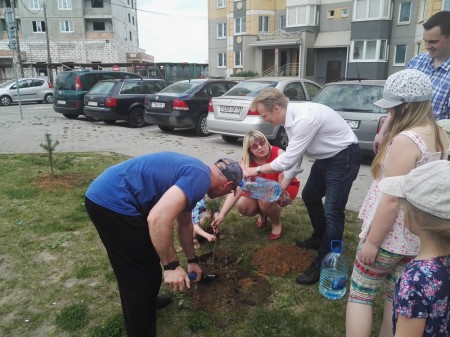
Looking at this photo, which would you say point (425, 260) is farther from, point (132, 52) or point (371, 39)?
point (132, 52)

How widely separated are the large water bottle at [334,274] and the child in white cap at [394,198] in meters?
0.84

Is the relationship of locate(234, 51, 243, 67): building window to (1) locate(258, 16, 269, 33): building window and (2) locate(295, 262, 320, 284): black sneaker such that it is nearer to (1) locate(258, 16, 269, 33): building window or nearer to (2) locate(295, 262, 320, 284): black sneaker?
(1) locate(258, 16, 269, 33): building window

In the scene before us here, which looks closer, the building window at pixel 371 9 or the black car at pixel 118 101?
the black car at pixel 118 101

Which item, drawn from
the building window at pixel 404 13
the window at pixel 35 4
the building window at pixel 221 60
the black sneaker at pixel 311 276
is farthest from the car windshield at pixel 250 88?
the window at pixel 35 4

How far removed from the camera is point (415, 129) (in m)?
1.96

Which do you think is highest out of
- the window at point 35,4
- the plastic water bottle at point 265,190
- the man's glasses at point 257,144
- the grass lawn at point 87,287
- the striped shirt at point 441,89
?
the window at point 35,4

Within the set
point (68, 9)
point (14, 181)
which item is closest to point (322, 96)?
point (14, 181)

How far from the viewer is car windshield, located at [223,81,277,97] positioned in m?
8.80

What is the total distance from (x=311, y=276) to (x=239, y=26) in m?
38.0

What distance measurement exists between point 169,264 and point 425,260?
1301 millimetres

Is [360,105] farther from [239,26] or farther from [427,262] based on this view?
[239,26]

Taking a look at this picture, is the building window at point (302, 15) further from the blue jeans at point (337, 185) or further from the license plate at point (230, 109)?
the blue jeans at point (337, 185)

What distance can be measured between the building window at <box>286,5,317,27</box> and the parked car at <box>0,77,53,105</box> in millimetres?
22155

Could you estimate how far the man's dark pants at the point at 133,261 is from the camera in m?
2.13
